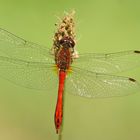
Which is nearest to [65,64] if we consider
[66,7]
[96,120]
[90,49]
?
[96,120]

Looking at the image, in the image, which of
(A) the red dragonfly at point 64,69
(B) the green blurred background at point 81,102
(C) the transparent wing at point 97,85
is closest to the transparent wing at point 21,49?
(A) the red dragonfly at point 64,69

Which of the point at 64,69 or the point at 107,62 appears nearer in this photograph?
the point at 64,69

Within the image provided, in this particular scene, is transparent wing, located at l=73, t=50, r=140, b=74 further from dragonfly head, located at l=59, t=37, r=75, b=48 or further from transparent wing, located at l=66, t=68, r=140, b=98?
dragonfly head, located at l=59, t=37, r=75, b=48

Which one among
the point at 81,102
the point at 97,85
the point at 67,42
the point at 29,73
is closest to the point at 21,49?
the point at 29,73

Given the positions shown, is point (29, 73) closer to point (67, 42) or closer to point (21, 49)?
point (21, 49)

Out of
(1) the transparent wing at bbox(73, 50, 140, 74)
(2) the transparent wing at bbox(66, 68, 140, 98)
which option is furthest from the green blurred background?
(2) the transparent wing at bbox(66, 68, 140, 98)

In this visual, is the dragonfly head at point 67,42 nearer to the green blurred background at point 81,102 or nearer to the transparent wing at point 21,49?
the transparent wing at point 21,49
